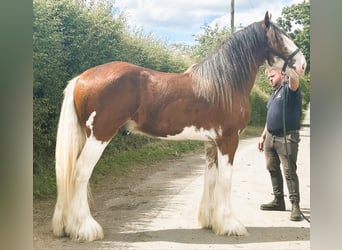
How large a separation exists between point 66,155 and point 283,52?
1.30 metres

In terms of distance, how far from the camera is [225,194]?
226 centimetres

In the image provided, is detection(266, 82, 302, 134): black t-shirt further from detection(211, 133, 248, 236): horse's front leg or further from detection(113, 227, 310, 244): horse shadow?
detection(113, 227, 310, 244): horse shadow

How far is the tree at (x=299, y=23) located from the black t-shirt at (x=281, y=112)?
184 mm

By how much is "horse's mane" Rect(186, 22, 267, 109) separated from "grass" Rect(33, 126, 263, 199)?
246 mm

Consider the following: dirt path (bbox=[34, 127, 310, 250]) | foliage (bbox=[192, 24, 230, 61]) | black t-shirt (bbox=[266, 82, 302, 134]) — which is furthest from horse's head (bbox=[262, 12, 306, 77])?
dirt path (bbox=[34, 127, 310, 250])

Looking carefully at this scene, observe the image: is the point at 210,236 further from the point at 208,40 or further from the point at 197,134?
the point at 208,40

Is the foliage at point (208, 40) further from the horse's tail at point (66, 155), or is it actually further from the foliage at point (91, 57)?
the horse's tail at point (66, 155)

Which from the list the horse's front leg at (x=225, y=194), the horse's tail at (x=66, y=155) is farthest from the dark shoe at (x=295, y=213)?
the horse's tail at (x=66, y=155)

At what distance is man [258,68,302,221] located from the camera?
7.43ft

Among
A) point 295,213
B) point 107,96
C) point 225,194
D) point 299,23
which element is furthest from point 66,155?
point 299,23

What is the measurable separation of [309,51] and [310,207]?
2.78 ft

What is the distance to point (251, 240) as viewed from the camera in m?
2.24
